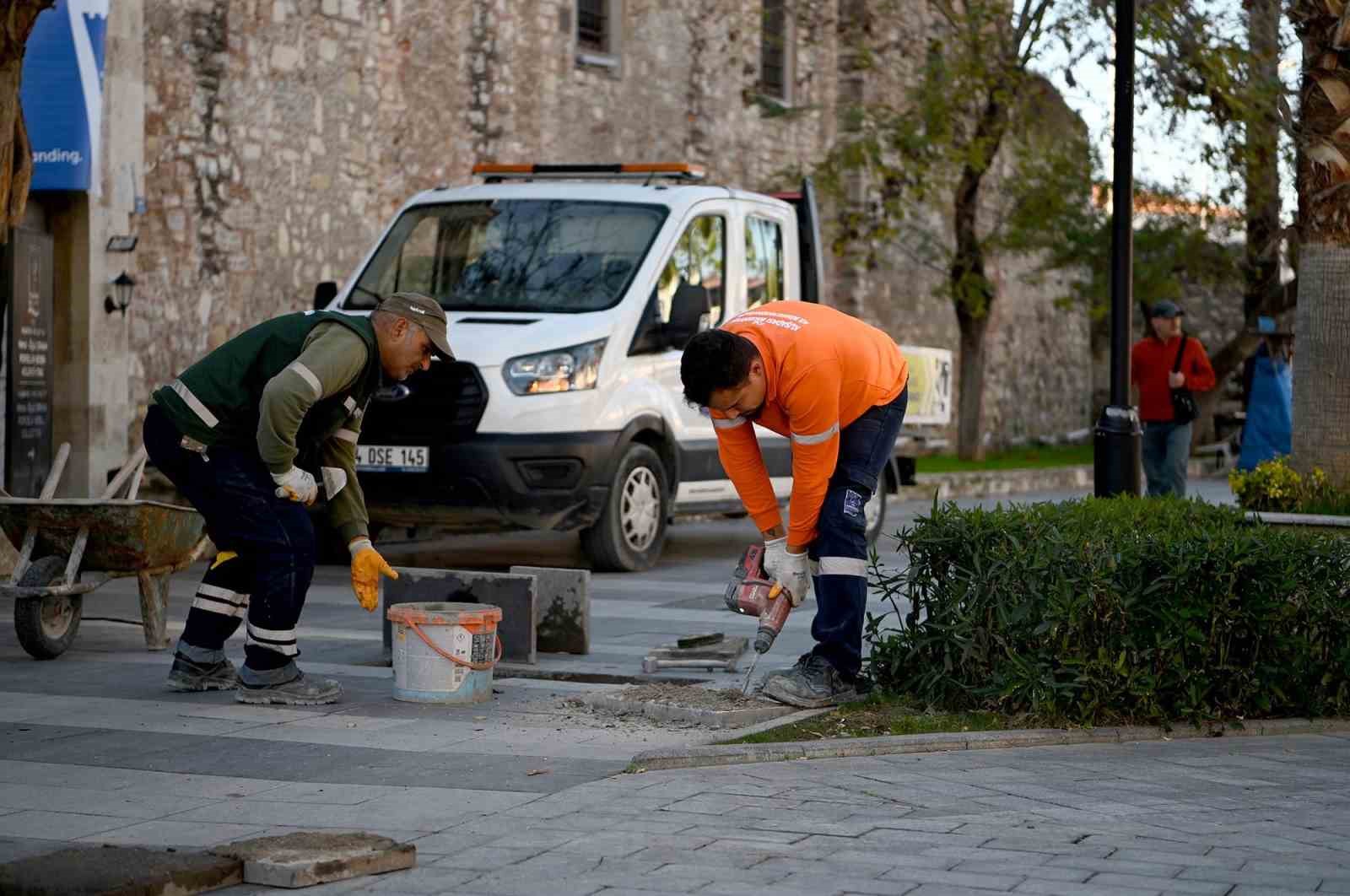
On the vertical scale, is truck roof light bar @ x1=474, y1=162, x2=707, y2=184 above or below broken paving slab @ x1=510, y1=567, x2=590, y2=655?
above

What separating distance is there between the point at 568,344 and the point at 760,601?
17.6 feet

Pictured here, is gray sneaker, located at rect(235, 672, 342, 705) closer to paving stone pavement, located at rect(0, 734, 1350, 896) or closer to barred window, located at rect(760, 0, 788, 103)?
paving stone pavement, located at rect(0, 734, 1350, 896)

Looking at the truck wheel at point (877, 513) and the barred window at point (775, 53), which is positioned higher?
the barred window at point (775, 53)

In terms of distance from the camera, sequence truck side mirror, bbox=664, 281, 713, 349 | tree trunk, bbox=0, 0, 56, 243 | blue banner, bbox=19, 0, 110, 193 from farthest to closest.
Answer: blue banner, bbox=19, 0, 110, 193 < truck side mirror, bbox=664, 281, 713, 349 < tree trunk, bbox=0, 0, 56, 243

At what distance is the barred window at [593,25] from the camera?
24.5 meters

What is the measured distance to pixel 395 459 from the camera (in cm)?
1245

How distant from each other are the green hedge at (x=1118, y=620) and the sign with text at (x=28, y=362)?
9134 millimetres

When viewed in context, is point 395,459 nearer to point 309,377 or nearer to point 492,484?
point 492,484

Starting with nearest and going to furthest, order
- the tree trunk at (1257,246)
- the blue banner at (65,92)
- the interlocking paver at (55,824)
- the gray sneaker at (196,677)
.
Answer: the interlocking paver at (55,824)
the gray sneaker at (196,677)
the blue banner at (65,92)
the tree trunk at (1257,246)

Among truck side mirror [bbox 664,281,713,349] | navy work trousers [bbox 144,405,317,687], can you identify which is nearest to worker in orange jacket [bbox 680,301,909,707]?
navy work trousers [bbox 144,405,317,687]

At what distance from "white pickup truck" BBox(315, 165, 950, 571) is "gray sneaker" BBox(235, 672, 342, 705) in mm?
4541

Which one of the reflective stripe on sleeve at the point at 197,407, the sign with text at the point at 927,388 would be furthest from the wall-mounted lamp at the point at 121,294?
the reflective stripe on sleeve at the point at 197,407

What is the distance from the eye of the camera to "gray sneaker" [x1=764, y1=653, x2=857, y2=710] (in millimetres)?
7629

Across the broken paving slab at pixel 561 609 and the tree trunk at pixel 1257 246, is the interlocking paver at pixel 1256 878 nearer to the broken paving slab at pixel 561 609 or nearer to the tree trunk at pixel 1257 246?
the broken paving slab at pixel 561 609
